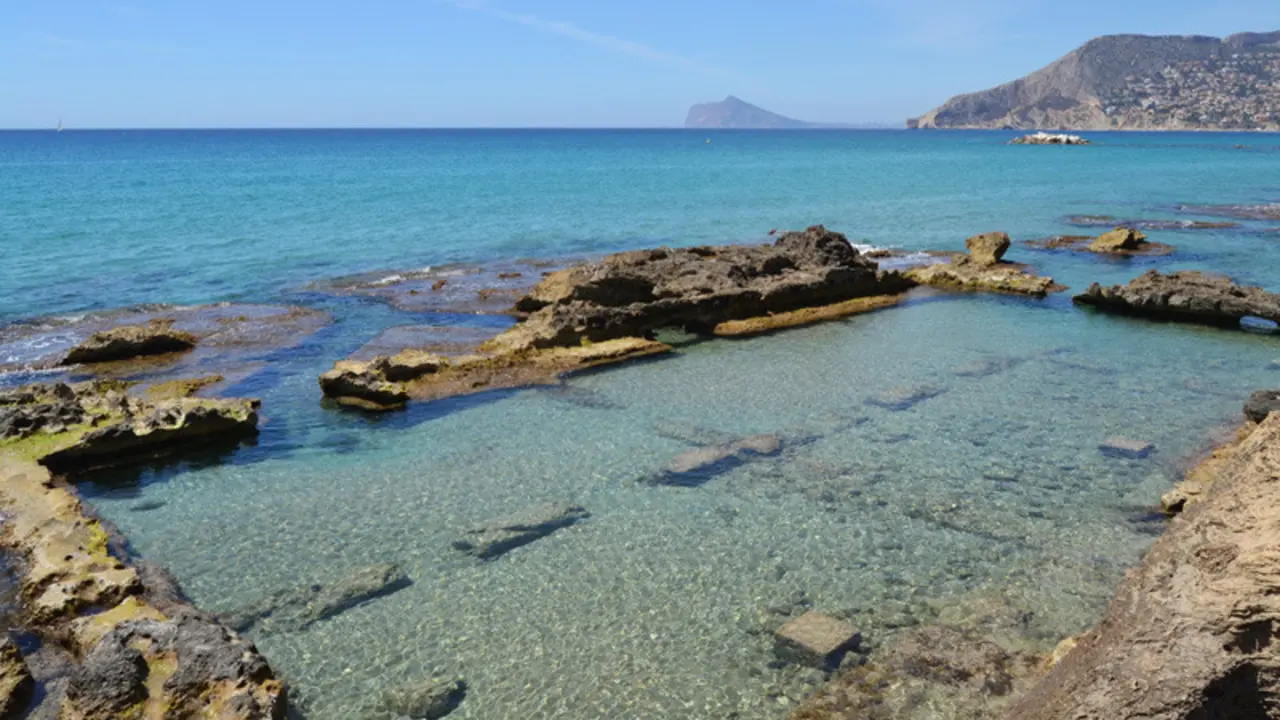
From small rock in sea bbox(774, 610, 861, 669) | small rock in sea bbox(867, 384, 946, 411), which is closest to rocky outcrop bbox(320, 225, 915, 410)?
small rock in sea bbox(867, 384, 946, 411)

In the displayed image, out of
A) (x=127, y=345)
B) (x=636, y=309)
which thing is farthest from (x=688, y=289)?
(x=127, y=345)

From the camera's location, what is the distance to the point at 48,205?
5634 centimetres

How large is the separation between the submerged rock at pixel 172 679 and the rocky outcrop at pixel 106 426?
7722 mm

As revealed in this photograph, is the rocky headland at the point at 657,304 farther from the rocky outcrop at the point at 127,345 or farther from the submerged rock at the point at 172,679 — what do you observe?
the submerged rock at the point at 172,679

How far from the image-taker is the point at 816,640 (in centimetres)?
943

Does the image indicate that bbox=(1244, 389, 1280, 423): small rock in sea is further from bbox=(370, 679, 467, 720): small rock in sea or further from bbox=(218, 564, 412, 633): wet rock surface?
bbox=(218, 564, 412, 633): wet rock surface

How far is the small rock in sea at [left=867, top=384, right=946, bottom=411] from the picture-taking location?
17.9m

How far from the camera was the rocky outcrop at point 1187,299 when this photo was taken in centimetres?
2459

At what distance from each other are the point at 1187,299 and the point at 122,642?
27523 mm

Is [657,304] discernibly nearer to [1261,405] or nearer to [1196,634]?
[1261,405]

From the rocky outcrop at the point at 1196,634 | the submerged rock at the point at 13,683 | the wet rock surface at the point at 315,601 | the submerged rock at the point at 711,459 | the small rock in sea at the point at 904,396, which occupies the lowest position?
the wet rock surface at the point at 315,601

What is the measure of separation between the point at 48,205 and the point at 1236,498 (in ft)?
219

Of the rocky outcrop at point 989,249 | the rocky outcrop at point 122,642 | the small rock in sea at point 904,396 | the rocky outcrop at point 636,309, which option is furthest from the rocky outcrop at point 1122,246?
the rocky outcrop at point 122,642

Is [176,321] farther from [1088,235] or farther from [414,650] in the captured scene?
[1088,235]
